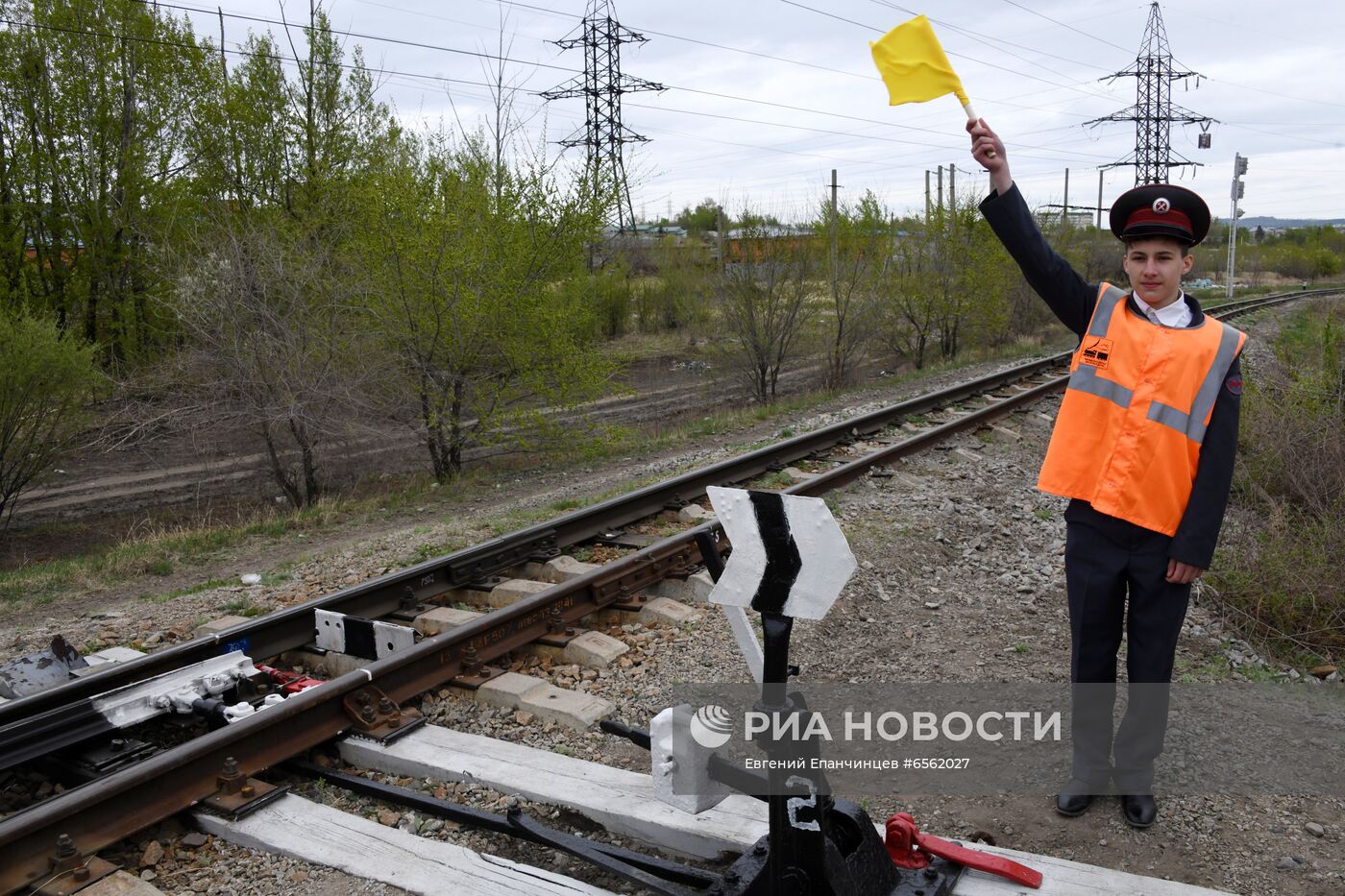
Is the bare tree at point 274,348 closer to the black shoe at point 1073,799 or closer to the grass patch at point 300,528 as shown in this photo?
the grass patch at point 300,528

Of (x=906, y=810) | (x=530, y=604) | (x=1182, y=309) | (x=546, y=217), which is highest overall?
(x=546, y=217)

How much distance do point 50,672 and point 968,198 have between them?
25431mm

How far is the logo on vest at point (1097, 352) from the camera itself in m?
3.37

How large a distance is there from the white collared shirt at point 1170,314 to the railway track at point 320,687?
1.74 metres

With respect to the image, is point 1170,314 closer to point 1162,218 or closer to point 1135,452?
point 1162,218

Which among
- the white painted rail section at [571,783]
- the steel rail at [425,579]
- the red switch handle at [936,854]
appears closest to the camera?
the red switch handle at [936,854]

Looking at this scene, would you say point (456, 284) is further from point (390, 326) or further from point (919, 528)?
point (919, 528)

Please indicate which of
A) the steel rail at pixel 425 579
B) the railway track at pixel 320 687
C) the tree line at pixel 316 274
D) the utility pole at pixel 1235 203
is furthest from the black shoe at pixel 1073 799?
the utility pole at pixel 1235 203

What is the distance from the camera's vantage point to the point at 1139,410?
3.29 m

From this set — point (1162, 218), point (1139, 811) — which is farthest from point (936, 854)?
point (1162, 218)

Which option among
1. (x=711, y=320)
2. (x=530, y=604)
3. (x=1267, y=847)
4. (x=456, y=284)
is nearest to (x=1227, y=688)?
(x=1267, y=847)

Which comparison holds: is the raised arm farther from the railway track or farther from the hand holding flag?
the railway track

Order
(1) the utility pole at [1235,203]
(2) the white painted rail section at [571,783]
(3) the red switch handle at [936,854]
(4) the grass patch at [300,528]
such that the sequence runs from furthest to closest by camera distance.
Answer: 1. (1) the utility pole at [1235,203]
2. (4) the grass patch at [300,528]
3. (2) the white painted rail section at [571,783]
4. (3) the red switch handle at [936,854]

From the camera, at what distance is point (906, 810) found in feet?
11.9
